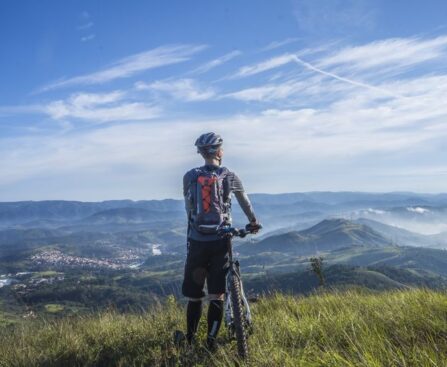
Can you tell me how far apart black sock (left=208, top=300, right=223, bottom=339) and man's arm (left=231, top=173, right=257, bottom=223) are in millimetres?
1345

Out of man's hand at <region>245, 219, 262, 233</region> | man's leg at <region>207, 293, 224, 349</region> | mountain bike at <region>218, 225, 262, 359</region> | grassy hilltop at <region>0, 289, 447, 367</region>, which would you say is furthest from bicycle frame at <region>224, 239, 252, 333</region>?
man's hand at <region>245, 219, 262, 233</region>

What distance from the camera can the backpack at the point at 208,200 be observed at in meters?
6.04

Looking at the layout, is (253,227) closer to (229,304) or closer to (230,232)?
(230,232)

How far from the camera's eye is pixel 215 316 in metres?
5.95

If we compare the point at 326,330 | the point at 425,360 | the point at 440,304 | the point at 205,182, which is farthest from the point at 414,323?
the point at 205,182

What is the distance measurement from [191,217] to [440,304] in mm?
3550

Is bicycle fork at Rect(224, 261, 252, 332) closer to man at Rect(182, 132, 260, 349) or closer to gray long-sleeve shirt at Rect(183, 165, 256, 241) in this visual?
man at Rect(182, 132, 260, 349)

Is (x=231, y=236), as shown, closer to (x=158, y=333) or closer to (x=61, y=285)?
(x=158, y=333)

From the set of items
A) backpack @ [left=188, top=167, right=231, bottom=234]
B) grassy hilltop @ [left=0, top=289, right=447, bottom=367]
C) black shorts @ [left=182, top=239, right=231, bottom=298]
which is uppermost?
backpack @ [left=188, top=167, right=231, bottom=234]

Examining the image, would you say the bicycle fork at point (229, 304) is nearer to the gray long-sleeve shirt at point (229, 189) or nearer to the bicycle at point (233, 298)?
the bicycle at point (233, 298)

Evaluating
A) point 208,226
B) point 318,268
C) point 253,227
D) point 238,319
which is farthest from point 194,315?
point 318,268

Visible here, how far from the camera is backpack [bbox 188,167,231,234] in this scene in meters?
6.04

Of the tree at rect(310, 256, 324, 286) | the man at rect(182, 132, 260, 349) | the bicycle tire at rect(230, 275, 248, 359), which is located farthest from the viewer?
the tree at rect(310, 256, 324, 286)

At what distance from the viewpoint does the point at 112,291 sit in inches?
6870
